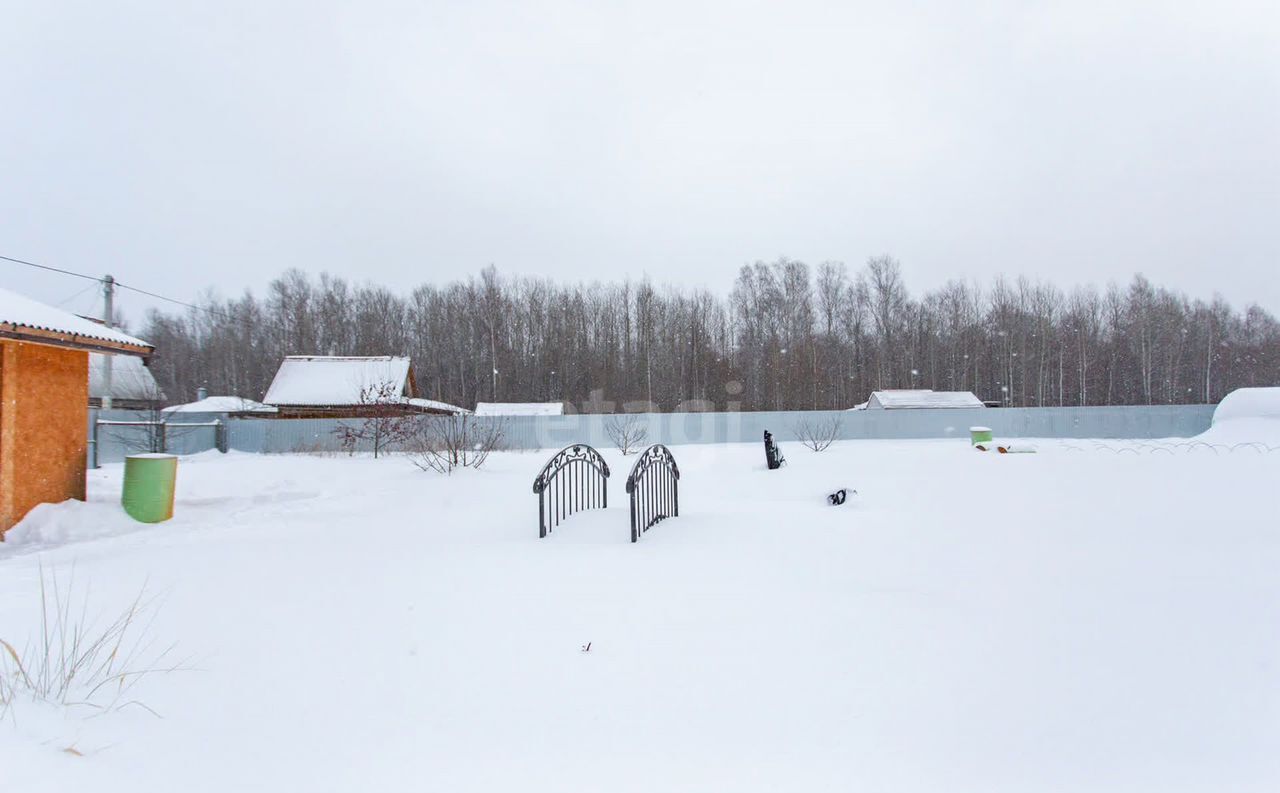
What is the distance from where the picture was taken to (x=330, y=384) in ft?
88.4

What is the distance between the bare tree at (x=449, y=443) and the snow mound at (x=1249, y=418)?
2044 cm

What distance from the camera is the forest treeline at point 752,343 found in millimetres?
39781

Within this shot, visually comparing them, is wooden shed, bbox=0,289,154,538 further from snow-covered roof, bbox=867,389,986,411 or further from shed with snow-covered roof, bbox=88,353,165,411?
snow-covered roof, bbox=867,389,986,411

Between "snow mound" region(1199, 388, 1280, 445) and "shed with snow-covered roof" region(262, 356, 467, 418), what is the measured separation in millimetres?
27713

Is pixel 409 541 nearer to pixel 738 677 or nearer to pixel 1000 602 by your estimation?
pixel 738 677

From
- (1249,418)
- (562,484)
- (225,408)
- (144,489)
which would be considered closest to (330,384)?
(225,408)

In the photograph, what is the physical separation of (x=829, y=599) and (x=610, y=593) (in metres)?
1.53

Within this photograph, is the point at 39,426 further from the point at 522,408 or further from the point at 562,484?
the point at 522,408

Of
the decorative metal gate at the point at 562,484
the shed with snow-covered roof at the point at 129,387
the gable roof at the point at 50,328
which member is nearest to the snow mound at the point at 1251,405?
the decorative metal gate at the point at 562,484

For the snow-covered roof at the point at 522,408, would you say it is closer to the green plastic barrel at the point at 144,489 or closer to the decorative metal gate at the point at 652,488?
the green plastic barrel at the point at 144,489

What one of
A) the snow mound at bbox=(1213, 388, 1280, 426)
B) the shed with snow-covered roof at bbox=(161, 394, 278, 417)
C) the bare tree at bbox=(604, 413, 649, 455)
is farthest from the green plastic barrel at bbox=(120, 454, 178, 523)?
the snow mound at bbox=(1213, 388, 1280, 426)

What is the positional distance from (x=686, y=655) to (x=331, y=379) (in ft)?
90.9

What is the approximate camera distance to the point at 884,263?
148ft

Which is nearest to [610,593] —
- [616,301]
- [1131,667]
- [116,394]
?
[1131,667]
